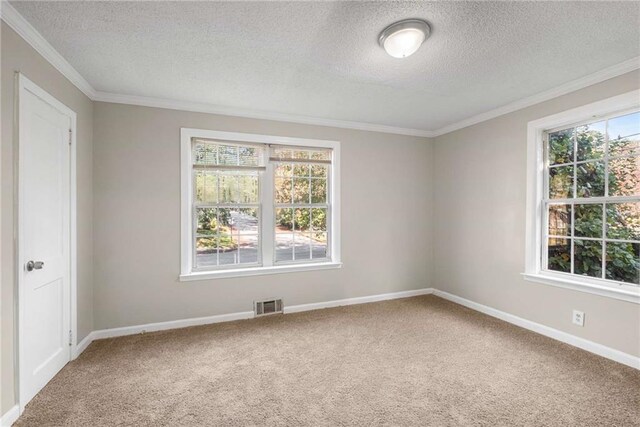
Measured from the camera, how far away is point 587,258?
289 centimetres

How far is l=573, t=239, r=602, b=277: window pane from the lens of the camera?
2797mm

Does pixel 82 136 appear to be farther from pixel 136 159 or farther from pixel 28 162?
pixel 28 162

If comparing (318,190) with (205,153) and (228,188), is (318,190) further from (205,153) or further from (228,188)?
(205,153)

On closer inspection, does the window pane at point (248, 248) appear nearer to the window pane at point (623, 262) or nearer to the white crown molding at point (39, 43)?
the white crown molding at point (39, 43)

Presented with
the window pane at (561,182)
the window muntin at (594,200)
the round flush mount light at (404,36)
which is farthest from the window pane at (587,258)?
the round flush mount light at (404,36)

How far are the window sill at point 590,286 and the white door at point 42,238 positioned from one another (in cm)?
429

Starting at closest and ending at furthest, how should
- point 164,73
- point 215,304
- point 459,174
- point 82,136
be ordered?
1. point 164,73
2. point 82,136
3. point 215,304
4. point 459,174

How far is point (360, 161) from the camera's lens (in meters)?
4.15

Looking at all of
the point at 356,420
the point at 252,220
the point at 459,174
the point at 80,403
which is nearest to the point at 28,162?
the point at 80,403

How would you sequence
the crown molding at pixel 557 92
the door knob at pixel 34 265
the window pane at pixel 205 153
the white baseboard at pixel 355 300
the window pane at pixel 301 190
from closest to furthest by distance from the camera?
the door knob at pixel 34 265 → the crown molding at pixel 557 92 → the window pane at pixel 205 153 → the white baseboard at pixel 355 300 → the window pane at pixel 301 190

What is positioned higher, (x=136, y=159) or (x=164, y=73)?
(x=164, y=73)

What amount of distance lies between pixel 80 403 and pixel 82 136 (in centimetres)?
218

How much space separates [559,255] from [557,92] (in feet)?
5.25

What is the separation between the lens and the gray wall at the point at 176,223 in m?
3.08
